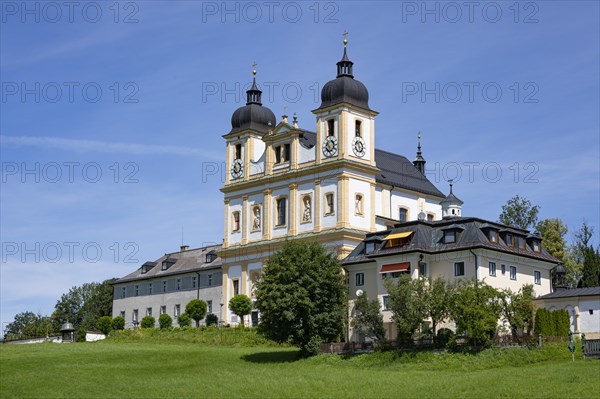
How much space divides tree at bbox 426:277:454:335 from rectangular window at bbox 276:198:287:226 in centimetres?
3030

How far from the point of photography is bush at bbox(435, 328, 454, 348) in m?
57.3

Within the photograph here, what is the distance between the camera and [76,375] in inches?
2142

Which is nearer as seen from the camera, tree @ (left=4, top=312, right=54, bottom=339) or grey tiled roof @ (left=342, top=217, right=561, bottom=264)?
grey tiled roof @ (left=342, top=217, right=561, bottom=264)

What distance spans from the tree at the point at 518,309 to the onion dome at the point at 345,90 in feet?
100

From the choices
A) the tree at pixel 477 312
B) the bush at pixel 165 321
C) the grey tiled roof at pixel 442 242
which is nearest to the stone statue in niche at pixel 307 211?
the grey tiled roof at pixel 442 242

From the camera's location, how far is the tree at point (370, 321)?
6106 cm

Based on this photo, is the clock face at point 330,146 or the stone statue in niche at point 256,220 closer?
the clock face at point 330,146

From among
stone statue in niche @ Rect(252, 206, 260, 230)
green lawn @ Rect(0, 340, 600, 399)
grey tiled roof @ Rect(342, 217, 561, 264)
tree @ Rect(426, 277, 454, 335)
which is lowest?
green lawn @ Rect(0, 340, 600, 399)

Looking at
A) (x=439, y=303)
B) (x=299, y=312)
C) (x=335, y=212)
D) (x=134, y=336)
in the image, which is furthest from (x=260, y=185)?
(x=439, y=303)

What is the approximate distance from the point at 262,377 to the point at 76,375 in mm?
10668

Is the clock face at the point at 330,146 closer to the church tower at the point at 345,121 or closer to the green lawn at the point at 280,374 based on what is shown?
the church tower at the point at 345,121

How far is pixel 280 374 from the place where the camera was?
2136 inches

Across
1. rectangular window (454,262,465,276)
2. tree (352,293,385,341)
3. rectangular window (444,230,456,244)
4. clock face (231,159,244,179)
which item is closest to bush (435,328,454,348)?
tree (352,293,385,341)

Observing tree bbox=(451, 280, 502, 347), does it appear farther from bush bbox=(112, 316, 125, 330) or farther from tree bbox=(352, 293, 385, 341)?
bush bbox=(112, 316, 125, 330)
